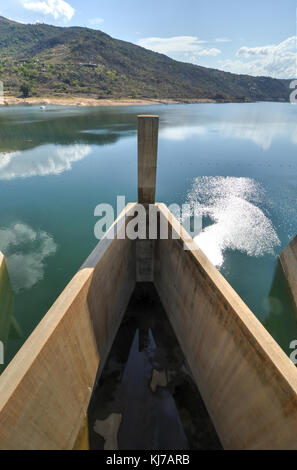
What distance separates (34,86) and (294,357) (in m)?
116

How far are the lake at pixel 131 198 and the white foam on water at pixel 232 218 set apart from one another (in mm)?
104

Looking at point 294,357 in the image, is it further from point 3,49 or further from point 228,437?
point 3,49

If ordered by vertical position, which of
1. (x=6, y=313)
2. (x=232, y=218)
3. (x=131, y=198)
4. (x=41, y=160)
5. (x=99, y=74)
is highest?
(x=99, y=74)

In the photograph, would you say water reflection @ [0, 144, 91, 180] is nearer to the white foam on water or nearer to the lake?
the lake

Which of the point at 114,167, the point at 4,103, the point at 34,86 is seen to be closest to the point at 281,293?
the point at 114,167

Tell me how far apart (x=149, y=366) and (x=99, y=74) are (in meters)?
136

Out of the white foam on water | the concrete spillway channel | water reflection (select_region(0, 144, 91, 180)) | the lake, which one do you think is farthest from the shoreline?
the concrete spillway channel

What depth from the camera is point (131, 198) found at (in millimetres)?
25609

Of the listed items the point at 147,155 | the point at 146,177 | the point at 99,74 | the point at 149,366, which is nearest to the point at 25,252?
the point at 146,177

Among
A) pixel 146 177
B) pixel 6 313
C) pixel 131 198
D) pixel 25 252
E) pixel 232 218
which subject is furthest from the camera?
pixel 131 198

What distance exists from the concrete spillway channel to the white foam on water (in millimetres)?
8037

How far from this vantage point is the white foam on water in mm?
19300

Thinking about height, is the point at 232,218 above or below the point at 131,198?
below

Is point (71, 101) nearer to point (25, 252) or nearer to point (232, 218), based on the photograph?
point (25, 252)
